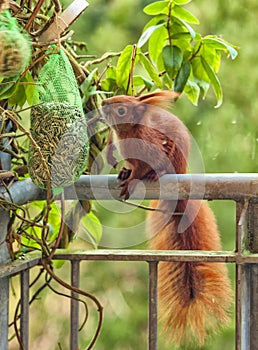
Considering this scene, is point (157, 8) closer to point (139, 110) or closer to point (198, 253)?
point (139, 110)

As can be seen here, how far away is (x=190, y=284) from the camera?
0.97 m

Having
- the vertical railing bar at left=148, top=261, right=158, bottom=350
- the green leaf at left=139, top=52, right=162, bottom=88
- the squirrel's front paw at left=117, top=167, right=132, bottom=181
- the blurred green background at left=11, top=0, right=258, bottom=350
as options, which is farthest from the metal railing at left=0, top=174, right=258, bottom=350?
the blurred green background at left=11, top=0, right=258, bottom=350

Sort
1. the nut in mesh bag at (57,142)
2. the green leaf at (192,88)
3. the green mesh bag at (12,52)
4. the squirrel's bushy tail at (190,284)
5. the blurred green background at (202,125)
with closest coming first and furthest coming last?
the green mesh bag at (12,52)
the nut in mesh bag at (57,142)
the squirrel's bushy tail at (190,284)
the green leaf at (192,88)
the blurred green background at (202,125)

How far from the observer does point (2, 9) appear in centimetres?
61

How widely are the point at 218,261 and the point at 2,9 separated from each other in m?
0.47

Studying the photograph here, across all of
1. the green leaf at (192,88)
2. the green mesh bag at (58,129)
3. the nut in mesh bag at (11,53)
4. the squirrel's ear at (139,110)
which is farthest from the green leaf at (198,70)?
the nut in mesh bag at (11,53)

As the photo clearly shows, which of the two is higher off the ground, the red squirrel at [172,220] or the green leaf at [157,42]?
the green leaf at [157,42]

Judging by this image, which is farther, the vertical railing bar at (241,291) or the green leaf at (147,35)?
the green leaf at (147,35)

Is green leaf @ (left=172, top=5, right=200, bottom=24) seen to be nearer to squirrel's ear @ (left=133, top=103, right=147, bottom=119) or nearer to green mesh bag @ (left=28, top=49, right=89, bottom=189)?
squirrel's ear @ (left=133, top=103, right=147, bottom=119)

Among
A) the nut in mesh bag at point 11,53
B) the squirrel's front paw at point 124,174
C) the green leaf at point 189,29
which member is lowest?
the nut in mesh bag at point 11,53

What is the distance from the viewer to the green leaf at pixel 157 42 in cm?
114

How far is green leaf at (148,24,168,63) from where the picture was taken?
1141 mm

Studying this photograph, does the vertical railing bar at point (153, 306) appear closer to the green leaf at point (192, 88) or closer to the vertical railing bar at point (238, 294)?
the vertical railing bar at point (238, 294)

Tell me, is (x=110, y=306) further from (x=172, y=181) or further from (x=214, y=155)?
(x=172, y=181)
